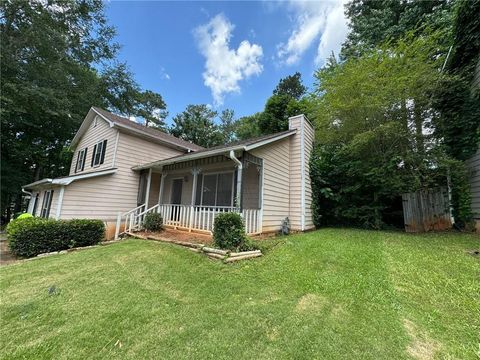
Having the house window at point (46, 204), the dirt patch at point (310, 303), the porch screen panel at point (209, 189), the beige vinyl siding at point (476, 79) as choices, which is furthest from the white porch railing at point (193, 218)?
the beige vinyl siding at point (476, 79)

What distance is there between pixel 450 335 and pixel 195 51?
695 inches

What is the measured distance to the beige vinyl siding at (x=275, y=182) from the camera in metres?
8.59

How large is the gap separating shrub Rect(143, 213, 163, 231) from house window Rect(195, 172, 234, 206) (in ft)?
5.96

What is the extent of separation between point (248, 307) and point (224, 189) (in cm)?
657

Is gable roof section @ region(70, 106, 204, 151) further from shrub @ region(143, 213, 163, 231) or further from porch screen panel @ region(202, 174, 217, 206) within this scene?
shrub @ region(143, 213, 163, 231)

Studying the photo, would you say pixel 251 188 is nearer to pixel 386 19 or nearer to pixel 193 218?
pixel 193 218

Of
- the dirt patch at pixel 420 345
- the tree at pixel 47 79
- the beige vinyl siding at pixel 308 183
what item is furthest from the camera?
the tree at pixel 47 79

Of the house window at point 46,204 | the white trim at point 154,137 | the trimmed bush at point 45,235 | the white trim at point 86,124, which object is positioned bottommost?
the trimmed bush at point 45,235

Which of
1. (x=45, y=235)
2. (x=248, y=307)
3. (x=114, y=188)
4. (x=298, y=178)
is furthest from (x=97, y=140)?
(x=248, y=307)

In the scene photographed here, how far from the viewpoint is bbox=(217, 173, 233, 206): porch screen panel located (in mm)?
9516

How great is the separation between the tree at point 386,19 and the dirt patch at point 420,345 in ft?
41.9

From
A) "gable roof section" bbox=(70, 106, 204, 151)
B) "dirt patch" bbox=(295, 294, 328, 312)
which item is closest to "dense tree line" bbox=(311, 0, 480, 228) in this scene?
"dirt patch" bbox=(295, 294, 328, 312)

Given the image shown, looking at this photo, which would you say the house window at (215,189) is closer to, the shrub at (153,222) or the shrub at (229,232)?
the shrub at (153,222)

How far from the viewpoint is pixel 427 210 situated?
8805 millimetres
